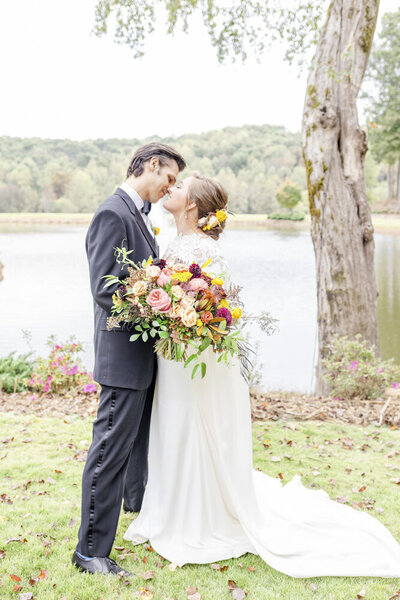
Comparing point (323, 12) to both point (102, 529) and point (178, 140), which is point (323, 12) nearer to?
point (102, 529)

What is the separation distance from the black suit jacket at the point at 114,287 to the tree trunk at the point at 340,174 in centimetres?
502

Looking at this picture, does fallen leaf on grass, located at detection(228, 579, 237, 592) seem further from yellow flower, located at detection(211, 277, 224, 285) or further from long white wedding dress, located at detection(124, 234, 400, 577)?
yellow flower, located at detection(211, 277, 224, 285)

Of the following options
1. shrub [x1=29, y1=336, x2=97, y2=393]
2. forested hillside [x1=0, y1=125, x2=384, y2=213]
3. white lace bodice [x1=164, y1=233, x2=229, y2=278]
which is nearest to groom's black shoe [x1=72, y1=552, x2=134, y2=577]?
white lace bodice [x1=164, y1=233, x2=229, y2=278]

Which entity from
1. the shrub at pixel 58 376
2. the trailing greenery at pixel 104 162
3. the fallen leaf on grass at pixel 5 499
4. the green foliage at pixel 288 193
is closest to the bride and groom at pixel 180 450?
the fallen leaf on grass at pixel 5 499

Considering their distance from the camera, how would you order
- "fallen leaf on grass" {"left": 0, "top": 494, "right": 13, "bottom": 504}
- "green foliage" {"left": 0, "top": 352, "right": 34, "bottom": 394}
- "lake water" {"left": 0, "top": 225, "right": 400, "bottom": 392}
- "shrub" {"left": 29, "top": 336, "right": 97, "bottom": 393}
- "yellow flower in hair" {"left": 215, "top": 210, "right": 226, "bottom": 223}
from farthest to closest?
"lake water" {"left": 0, "top": 225, "right": 400, "bottom": 392} → "green foliage" {"left": 0, "top": 352, "right": 34, "bottom": 394} → "shrub" {"left": 29, "top": 336, "right": 97, "bottom": 393} → "fallen leaf on grass" {"left": 0, "top": 494, "right": 13, "bottom": 504} → "yellow flower in hair" {"left": 215, "top": 210, "right": 226, "bottom": 223}

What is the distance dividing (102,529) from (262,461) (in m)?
2.14

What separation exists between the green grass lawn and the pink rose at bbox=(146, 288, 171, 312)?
152cm

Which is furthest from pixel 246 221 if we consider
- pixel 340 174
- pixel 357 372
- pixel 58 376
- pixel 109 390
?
pixel 109 390

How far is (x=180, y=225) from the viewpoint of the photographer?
11.1 ft

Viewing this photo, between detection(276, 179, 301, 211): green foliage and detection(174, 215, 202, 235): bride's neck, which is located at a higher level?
detection(276, 179, 301, 211): green foliage

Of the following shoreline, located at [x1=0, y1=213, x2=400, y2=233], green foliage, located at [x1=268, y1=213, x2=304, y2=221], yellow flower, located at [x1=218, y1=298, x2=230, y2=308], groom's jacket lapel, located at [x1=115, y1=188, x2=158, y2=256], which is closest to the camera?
yellow flower, located at [x1=218, y1=298, x2=230, y2=308]

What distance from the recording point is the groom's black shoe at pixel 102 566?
2920 mm

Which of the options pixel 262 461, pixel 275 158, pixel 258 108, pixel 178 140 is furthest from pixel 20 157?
pixel 258 108

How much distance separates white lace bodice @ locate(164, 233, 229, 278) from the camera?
3123 millimetres
